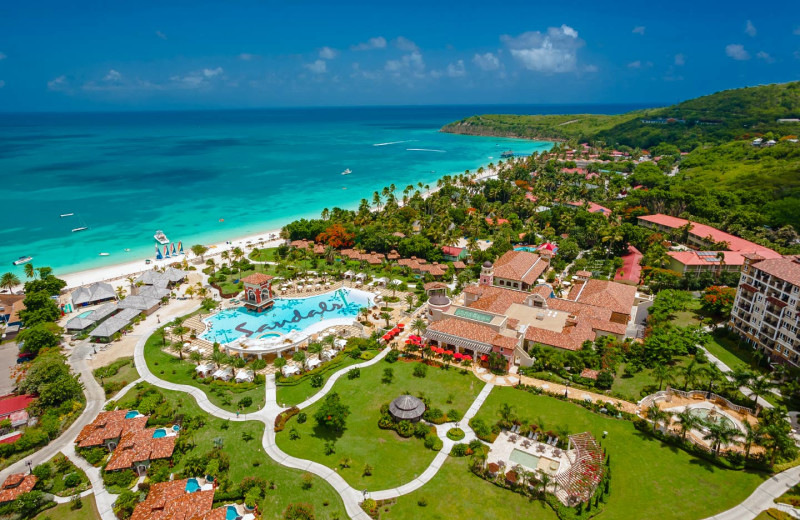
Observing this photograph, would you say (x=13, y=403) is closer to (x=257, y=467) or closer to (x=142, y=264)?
(x=257, y=467)

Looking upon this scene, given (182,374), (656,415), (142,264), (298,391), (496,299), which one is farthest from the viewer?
(142,264)

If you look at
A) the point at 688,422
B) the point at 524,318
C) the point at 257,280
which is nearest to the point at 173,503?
the point at 257,280

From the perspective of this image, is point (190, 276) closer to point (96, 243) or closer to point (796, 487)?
point (96, 243)

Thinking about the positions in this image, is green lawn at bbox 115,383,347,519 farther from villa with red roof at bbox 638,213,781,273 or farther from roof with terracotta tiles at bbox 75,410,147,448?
villa with red roof at bbox 638,213,781,273

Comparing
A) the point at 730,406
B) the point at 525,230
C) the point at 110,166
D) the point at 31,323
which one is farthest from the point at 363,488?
the point at 110,166

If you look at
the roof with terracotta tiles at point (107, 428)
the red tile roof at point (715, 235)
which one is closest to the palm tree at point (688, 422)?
the roof with terracotta tiles at point (107, 428)

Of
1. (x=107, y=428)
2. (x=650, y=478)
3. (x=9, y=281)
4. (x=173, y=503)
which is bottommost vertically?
(x=650, y=478)
